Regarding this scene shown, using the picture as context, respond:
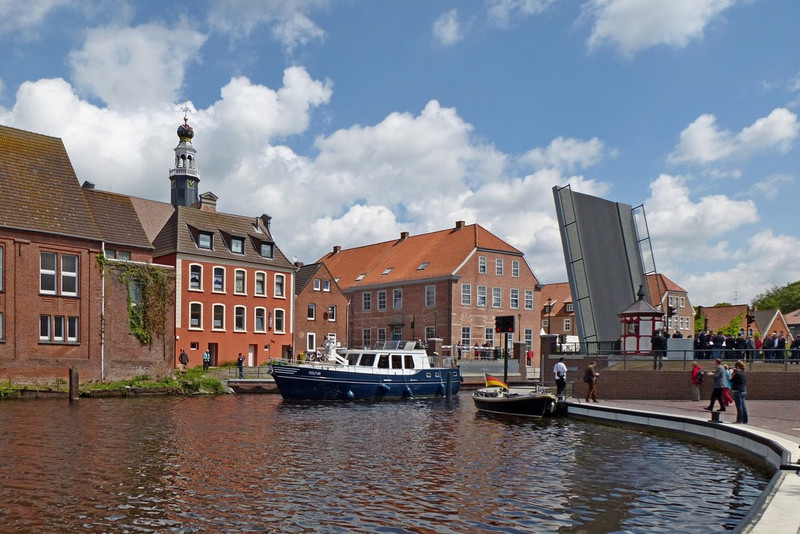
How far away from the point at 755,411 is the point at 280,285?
41.0 m

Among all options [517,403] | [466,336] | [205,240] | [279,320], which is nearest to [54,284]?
[205,240]

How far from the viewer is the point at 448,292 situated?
Answer: 6400 cm

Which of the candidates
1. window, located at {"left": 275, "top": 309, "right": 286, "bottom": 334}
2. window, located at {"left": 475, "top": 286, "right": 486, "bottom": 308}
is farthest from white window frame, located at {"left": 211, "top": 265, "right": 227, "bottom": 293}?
window, located at {"left": 475, "top": 286, "right": 486, "bottom": 308}

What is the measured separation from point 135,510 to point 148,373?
3250 cm

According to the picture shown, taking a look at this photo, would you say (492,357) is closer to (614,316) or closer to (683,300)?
(614,316)

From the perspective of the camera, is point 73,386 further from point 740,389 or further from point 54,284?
point 740,389

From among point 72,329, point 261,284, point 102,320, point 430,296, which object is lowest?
point 72,329

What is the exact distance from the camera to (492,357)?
5741cm

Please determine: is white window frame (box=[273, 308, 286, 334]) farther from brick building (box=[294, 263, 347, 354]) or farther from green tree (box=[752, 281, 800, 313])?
green tree (box=[752, 281, 800, 313])

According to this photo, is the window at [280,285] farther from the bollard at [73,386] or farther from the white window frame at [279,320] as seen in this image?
the bollard at [73,386]

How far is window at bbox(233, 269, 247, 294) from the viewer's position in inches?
2202

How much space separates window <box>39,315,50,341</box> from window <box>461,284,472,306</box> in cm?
3537

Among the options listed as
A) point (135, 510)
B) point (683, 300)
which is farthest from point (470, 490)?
point (683, 300)

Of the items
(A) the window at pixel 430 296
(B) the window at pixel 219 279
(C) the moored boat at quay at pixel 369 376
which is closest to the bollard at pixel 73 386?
(C) the moored boat at quay at pixel 369 376
